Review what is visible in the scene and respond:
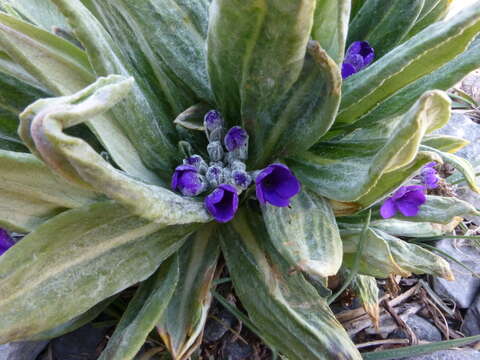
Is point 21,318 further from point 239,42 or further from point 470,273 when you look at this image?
point 470,273

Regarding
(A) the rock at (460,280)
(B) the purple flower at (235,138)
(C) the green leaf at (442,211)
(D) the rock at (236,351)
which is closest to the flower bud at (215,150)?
(B) the purple flower at (235,138)

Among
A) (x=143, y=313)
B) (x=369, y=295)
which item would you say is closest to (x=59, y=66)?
(x=143, y=313)

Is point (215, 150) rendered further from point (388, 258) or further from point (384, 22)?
point (384, 22)

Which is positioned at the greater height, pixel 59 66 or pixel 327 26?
pixel 59 66

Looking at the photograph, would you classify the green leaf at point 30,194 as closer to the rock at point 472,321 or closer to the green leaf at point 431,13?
the green leaf at point 431,13

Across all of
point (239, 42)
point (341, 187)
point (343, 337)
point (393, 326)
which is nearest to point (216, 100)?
point (239, 42)

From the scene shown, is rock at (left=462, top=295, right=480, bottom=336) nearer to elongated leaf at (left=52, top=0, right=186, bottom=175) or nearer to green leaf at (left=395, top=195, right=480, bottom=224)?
green leaf at (left=395, top=195, right=480, bottom=224)
